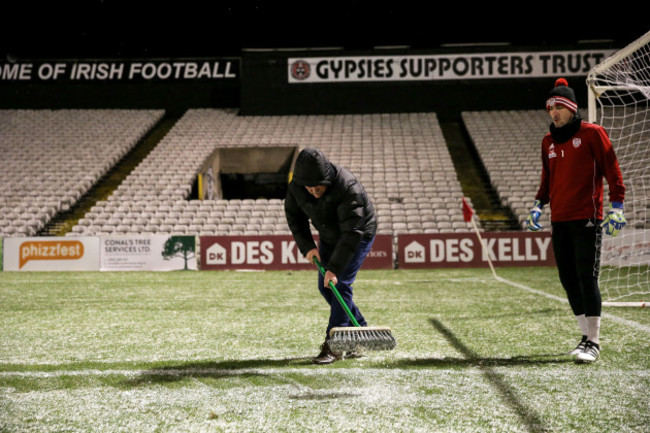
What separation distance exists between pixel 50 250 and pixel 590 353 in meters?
13.7

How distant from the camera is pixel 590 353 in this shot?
3623 mm

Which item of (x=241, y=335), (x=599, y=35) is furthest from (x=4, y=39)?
(x=599, y=35)

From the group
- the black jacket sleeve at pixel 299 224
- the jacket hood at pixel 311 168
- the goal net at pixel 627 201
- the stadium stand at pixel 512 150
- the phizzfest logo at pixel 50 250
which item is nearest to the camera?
the jacket hood at pixel 311 168

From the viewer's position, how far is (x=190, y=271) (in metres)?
13.5

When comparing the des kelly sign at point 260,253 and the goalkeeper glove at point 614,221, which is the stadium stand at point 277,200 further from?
the goalkeeper glove at point 614,221

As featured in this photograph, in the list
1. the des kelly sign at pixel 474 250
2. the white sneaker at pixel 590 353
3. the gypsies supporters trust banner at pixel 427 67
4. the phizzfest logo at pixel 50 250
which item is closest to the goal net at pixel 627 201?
the des kelly sign at pixel 474 250

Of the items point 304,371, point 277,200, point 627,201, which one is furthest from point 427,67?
point 304,371

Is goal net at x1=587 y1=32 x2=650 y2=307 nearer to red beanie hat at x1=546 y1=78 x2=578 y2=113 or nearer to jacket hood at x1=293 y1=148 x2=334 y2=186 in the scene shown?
red beanie hat at x1=546 y1=78 x2=578 y2=113

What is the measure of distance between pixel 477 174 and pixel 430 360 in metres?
16.5

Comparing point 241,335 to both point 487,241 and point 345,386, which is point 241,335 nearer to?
point 345,386

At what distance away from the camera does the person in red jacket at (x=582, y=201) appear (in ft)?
11.9

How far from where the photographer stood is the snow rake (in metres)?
3.37

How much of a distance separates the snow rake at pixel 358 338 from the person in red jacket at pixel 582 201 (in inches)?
52.2

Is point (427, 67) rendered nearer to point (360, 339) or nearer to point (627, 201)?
point (627, 201)
